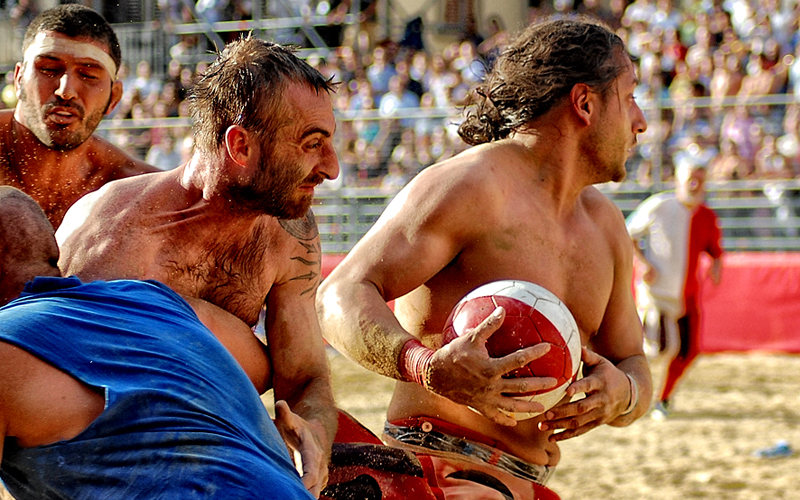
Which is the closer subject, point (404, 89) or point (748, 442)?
point (748, 442)

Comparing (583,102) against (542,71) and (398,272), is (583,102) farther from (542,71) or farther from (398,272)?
(398,272)

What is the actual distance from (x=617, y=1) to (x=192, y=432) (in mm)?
14235

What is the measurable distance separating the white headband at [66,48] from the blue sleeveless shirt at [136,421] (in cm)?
166

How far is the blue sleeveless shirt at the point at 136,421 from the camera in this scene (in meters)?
1.74

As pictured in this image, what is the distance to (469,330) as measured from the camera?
2635 mm

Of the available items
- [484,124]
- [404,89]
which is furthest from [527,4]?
[484,124]

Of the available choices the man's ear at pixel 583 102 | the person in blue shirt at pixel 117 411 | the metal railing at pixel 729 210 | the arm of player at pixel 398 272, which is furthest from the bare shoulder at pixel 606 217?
the metal railing at pixel 729 210

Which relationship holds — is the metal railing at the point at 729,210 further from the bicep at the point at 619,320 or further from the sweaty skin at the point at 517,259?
the sweaty skin at the point at 517,259

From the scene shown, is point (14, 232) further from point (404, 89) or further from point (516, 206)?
point (404, 89)

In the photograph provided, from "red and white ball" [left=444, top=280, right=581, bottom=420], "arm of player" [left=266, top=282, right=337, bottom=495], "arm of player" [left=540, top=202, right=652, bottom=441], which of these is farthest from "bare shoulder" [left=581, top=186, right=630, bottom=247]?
"arm of player" [left=266, top=282, right=337, bottom=495]

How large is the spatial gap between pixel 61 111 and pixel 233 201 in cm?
101

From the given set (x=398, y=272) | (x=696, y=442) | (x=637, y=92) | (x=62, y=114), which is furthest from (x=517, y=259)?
(x=637, y=92)

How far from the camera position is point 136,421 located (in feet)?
5.75

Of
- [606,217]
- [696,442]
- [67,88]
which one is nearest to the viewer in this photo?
[67,88]
